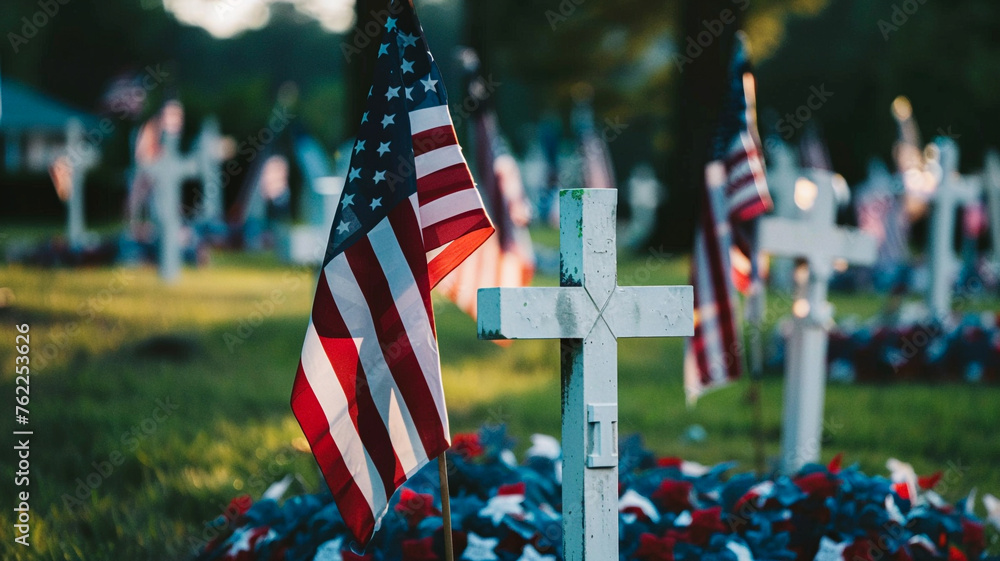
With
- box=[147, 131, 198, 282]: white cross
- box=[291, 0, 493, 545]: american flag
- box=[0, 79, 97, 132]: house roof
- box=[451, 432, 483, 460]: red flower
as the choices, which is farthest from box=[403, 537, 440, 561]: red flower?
box=[0, 79, 97, 132]: house roof

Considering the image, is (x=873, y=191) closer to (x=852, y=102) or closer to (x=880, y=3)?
(x=852, y=102)

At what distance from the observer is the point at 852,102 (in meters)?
29.4

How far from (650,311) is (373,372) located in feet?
3.05

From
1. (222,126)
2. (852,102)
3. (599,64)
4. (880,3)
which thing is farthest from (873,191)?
(222,126)

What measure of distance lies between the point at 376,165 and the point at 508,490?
158cm

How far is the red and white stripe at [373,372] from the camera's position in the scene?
Answer: 9.64 feet

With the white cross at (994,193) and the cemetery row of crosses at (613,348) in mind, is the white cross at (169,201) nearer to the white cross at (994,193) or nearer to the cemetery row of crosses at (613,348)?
the cemetery row of crosses at (613,348)

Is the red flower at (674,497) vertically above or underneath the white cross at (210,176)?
underneath

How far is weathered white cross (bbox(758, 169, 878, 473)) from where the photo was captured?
202 inches

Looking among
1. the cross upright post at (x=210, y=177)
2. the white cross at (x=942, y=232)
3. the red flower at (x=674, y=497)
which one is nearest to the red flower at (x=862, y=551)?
the red flower at (x=674, y=497)

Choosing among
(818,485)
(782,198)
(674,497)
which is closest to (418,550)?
(674,497)

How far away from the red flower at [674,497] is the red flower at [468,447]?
0.89 m

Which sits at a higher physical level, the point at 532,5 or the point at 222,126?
the point at 532,5

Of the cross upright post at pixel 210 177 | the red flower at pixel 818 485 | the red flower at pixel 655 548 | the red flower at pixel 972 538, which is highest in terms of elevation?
the cross upright post at pixel 210 177
